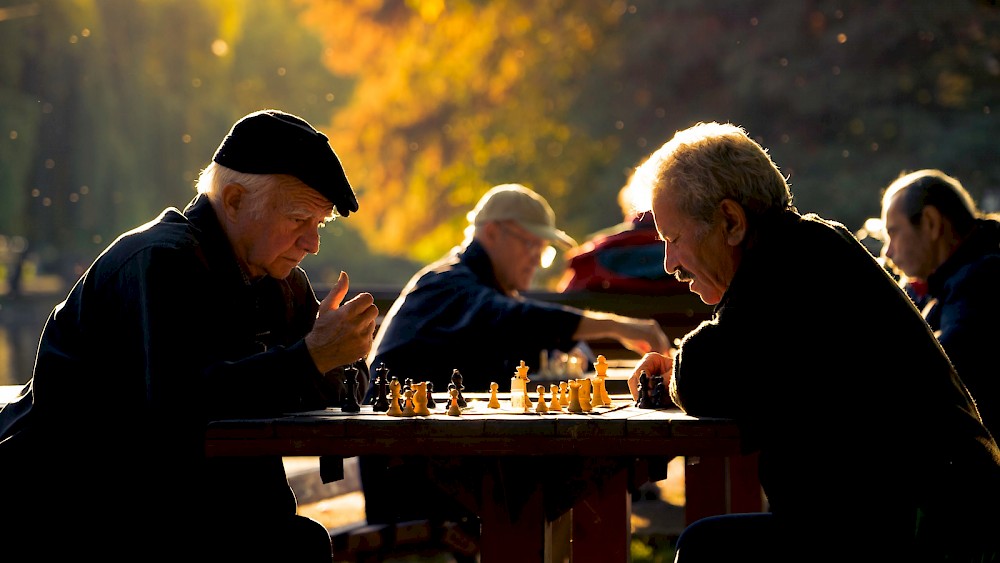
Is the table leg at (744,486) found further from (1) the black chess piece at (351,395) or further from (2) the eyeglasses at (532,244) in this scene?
(1) the black chess piece at (351,395)

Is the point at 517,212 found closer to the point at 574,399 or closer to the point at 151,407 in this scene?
the point at 574,399

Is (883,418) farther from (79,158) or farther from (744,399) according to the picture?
(79,158)

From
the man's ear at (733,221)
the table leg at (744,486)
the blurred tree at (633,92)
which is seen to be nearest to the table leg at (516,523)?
the man's ear at (733,221)

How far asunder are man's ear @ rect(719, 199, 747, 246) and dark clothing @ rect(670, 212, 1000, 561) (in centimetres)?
13

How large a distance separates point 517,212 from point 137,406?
3036 mm

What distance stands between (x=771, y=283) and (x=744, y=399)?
275mm

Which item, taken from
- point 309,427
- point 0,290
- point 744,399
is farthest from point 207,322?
point 0,290

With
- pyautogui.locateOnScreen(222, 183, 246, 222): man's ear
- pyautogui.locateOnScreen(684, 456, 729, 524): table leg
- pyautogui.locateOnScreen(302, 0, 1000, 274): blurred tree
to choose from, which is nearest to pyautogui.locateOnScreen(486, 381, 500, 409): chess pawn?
pyautogui.locateOnScreen(222, 183, 246, 222): man's ear

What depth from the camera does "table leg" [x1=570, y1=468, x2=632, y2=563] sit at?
411cm

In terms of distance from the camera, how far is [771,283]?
2.83 m

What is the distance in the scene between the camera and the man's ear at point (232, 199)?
3383 millimetres

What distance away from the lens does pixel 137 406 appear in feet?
10.0

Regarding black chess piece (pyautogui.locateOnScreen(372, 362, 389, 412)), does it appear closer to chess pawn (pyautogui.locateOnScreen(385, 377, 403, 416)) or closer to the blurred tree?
chess pawn (pyautogui.locateOnScreen(385, 377, 403, 416))

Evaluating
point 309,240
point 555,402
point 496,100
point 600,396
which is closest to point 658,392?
point 600,396
